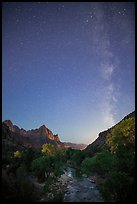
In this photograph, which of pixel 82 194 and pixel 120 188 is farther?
pixel 82 194

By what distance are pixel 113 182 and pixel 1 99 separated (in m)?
5.81

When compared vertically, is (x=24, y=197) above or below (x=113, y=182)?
below

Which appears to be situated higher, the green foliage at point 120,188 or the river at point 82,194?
the green foliage at point 120,188

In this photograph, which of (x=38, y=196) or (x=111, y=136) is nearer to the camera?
(x=38, y=196)

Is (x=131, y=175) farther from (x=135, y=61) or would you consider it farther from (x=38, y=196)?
(x=135, y=61)

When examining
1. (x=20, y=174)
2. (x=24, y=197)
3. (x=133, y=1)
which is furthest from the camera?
(x=20, y=174)

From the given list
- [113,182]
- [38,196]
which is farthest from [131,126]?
[38,196]

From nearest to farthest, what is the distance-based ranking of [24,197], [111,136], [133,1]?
1. [133,1]
2. [24,197]
3. [111,136]

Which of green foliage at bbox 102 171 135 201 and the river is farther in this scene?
the river

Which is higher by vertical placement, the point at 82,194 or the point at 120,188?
the point at 120,188

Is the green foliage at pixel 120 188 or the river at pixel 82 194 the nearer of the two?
the green foliage at pixel 120 188

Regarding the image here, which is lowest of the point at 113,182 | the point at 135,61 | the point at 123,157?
the point at 113,182

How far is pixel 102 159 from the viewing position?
1636 cm

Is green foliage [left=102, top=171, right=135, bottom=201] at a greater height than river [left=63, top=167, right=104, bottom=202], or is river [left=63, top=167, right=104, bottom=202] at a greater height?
green foliage [left=102, top=171, right=135, bottom=201]
